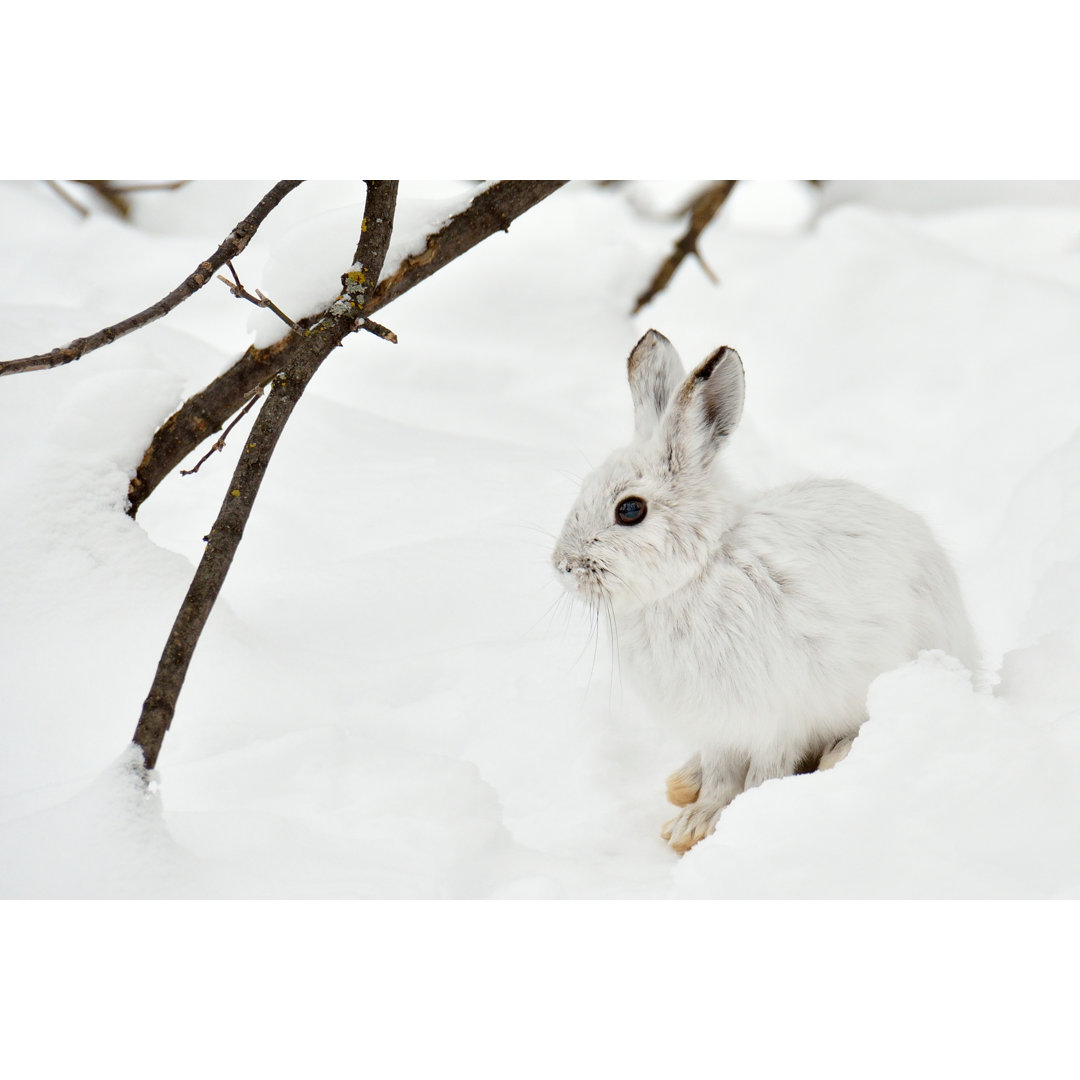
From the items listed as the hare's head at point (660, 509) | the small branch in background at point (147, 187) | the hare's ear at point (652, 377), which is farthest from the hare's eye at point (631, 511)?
the small branch in background at point (147, 187)

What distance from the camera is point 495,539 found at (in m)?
2.17

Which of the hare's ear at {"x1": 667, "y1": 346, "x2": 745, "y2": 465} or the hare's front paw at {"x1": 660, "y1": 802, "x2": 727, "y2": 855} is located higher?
the hare's ear at {"x1": 667, "y1": 346, "x2": 745, "y2": 465}

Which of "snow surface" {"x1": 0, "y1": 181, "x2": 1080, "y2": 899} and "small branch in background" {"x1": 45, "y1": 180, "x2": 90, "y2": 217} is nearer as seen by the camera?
"snow surface" {"x1": 0, "y1": 181, "x2": 1080, "y2": 899}

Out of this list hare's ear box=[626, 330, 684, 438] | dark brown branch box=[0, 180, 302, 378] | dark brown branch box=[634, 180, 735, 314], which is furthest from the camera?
dark brown branch box=[634, 180, 735, 314]

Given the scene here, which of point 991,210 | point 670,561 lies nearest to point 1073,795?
point 670,561

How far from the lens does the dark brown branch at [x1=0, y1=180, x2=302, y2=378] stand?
4.24 ft

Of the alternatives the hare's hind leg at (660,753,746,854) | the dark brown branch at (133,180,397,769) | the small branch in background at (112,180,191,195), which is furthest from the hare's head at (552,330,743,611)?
the small branch in background at (112,180,191,195)

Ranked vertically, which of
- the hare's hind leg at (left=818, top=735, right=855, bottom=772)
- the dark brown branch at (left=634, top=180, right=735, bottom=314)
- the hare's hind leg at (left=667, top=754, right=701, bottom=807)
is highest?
the dark brown branch at (left=634, top=180, right=735, bottom=314)

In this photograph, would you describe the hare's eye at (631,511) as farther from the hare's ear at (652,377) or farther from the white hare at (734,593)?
the hare's ear at (652,377)

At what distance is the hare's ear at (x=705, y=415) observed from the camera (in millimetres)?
1520

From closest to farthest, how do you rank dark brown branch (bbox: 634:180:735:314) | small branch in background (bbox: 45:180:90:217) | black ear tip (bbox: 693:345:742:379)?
black ear tip (bbox: 693:345:742:379)
small branch in background (bbox: 45:180:90:217)
dark brown branch (bbox: 634:180:735:314)

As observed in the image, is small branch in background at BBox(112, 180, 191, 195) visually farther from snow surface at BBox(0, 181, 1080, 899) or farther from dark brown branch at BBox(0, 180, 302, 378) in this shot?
dark brown branch at BBox(0, 180, 302, 378)

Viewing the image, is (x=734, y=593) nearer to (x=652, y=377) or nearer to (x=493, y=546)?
(x=652, y=377)

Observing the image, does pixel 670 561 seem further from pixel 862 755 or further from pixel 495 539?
pixel 495 539
